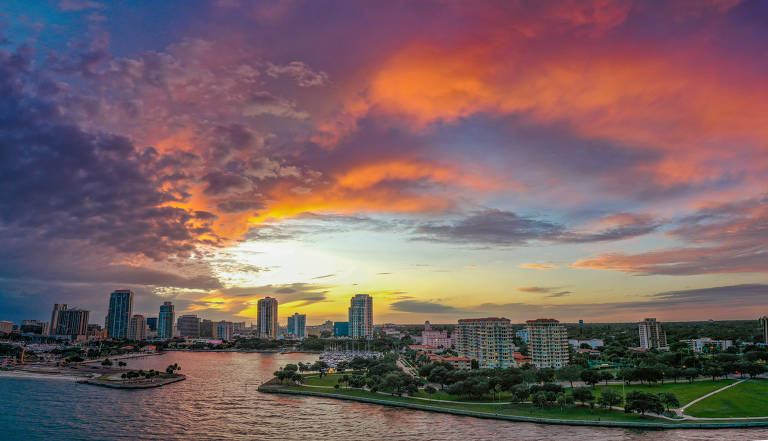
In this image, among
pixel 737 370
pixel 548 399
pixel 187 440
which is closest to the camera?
pixel 187 440

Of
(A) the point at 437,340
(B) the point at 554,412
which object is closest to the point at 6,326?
(A) the point at 437,340

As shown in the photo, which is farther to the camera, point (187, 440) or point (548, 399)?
point (548, 399)

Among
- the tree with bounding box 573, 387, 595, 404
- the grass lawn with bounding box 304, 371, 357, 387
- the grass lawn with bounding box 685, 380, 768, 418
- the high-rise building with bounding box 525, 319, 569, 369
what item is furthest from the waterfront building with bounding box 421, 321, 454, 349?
the tree with bounding box 573, 387, 595, 404

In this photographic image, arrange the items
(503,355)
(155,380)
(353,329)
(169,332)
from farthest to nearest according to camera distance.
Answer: (169,332) < (353,329) < (503,355) < (155,380)

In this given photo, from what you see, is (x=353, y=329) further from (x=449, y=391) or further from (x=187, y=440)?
(x=187, y=440)

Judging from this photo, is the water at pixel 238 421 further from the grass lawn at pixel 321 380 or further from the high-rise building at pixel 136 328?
the high-rise building at pixel 136 328

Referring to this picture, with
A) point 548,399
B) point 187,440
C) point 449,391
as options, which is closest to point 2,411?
point 187,440
